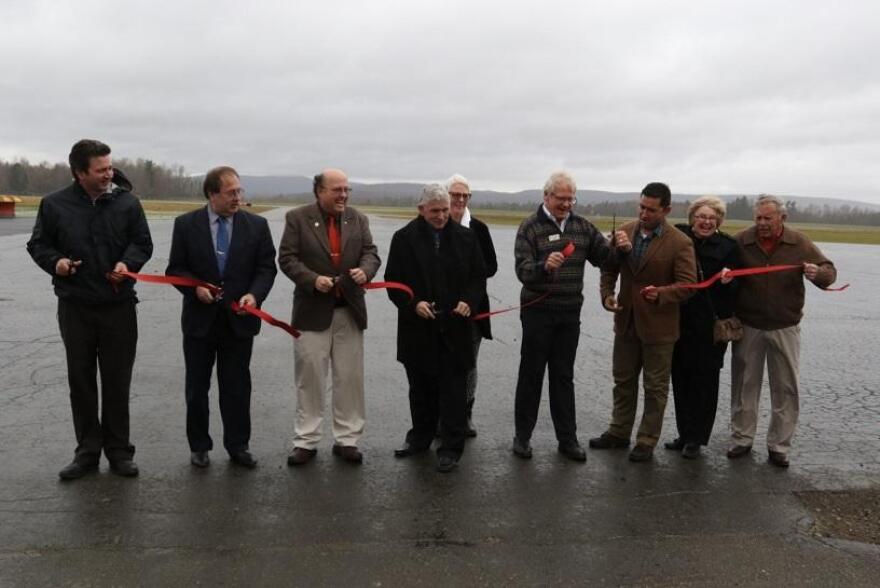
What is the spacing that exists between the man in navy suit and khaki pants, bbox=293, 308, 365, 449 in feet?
1.30

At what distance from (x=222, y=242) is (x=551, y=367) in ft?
8.93

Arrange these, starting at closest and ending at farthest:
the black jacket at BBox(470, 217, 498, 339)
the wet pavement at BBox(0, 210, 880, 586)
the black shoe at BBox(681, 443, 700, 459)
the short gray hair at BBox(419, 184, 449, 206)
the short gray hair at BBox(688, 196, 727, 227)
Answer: the wet pavement at BBox(0, 210, 880, 586), the short gray hair at BBox(419, 184, 449, 206), the black shoe at BBox(681, 443, 700, 459), the short gray hair at BBox(688, 196, 727, 227), the black jacket at BBox(470, 217, 498, 339)

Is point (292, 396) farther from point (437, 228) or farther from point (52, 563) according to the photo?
point (52, 563)

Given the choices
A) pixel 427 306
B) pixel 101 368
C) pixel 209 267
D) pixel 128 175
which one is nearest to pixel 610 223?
pixel 427 306

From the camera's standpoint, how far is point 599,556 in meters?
3.90

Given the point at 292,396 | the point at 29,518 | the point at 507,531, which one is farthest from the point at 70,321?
the point at 507,531

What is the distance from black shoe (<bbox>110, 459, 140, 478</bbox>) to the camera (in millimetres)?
4902

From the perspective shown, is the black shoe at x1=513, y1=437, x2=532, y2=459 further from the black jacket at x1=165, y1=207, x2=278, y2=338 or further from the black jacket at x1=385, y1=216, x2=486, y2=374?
the black jacket at x1=165, y1=207, x2=278, y2=338

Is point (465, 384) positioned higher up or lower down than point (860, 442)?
higher up

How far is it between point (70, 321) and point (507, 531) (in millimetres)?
3279

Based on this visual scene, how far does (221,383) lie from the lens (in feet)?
17.4

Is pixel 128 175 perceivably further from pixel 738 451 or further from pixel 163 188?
pixel 738 451

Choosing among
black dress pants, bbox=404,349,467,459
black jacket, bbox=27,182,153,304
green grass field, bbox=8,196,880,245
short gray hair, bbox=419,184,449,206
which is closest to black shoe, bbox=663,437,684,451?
black dress pants, bbox=404,349,467,459

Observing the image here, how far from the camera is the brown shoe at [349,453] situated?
208 inches
